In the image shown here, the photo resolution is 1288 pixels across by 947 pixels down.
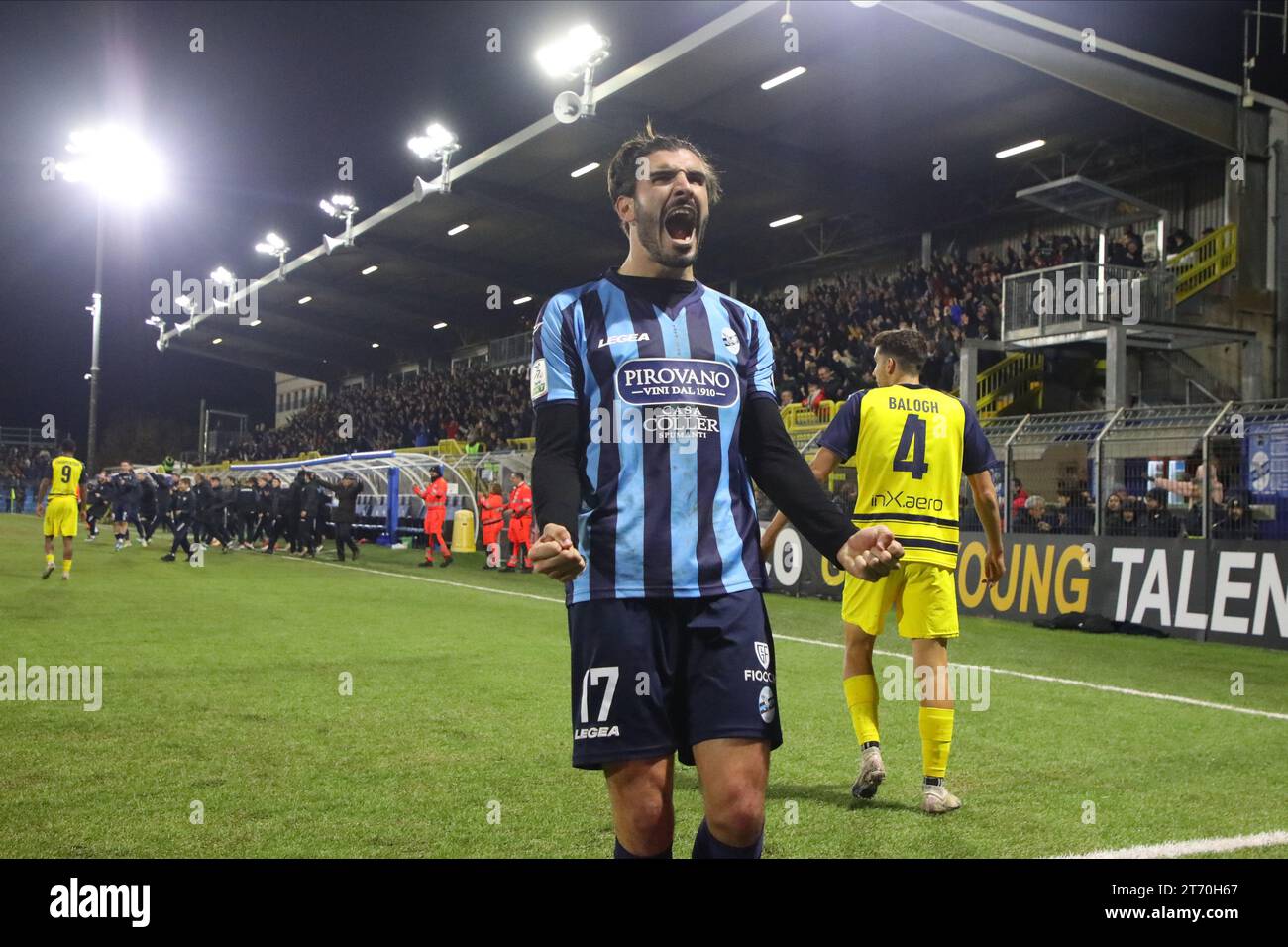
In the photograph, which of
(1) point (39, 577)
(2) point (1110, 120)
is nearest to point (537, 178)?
(2) point (1110, 120)

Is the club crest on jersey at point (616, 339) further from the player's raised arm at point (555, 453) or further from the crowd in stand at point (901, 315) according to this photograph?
the crowd in stand at point (901, 315)

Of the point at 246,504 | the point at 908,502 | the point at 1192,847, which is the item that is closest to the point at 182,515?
the point at 246,504

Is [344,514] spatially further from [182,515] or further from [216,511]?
[216,511]

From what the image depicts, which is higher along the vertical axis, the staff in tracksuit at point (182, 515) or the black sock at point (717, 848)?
the staff in tracksuit at point (182, 515)

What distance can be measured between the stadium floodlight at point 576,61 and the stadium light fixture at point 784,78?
318 centimetres

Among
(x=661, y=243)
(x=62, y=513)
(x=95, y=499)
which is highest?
(x=95, y=499)

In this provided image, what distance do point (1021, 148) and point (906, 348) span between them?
2178 centimetres

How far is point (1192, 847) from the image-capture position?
4715 mm

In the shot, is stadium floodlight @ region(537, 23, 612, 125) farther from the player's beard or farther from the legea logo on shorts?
the legea logo on shorts

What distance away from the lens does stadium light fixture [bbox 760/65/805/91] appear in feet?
73.0

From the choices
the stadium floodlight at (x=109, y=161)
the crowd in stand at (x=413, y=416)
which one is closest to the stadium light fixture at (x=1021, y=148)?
the crowd in stand at (x=413, y=416)

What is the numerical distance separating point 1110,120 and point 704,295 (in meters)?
23.1

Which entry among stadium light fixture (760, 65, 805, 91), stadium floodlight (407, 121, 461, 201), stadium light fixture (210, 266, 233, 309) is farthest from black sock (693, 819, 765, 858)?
stadium light fixture (210, 266, 233, 309)

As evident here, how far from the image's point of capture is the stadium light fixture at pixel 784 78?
22.3 metres
